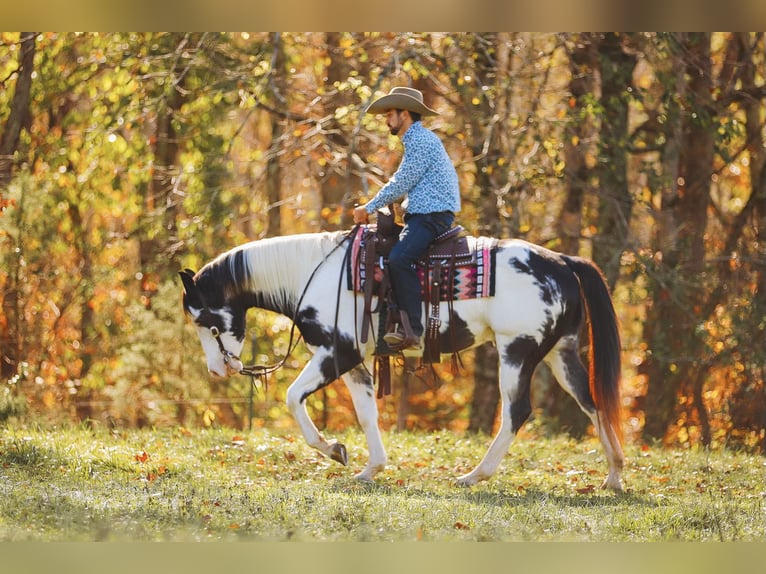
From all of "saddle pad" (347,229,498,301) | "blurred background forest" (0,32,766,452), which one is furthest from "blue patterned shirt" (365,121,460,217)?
"blurred background forest" (0,32,766,452)

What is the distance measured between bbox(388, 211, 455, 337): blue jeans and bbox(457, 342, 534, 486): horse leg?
70 cm

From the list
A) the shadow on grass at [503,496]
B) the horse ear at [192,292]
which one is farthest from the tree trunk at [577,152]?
the horse ear at [192,292]

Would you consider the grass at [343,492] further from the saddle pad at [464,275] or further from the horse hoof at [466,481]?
the saddle pad at [464,275]

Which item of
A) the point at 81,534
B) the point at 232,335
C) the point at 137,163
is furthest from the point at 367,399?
the point at 137,163

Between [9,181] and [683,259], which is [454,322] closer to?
[683,259]

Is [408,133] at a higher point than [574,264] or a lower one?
higher

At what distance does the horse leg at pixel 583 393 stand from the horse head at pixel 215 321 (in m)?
2.39

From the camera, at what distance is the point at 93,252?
49.1 ft

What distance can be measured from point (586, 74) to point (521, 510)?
6903 millimetres

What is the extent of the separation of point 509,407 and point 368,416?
1086 millimetres

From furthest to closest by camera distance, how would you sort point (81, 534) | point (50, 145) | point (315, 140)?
point (50, 145) → point (315, 140) → point (81, 534)

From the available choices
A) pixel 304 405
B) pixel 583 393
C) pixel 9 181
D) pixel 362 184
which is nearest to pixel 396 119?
pixel 304 405

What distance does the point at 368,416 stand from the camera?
810cm

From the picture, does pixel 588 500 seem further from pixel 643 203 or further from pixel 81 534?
pixel 643 203
